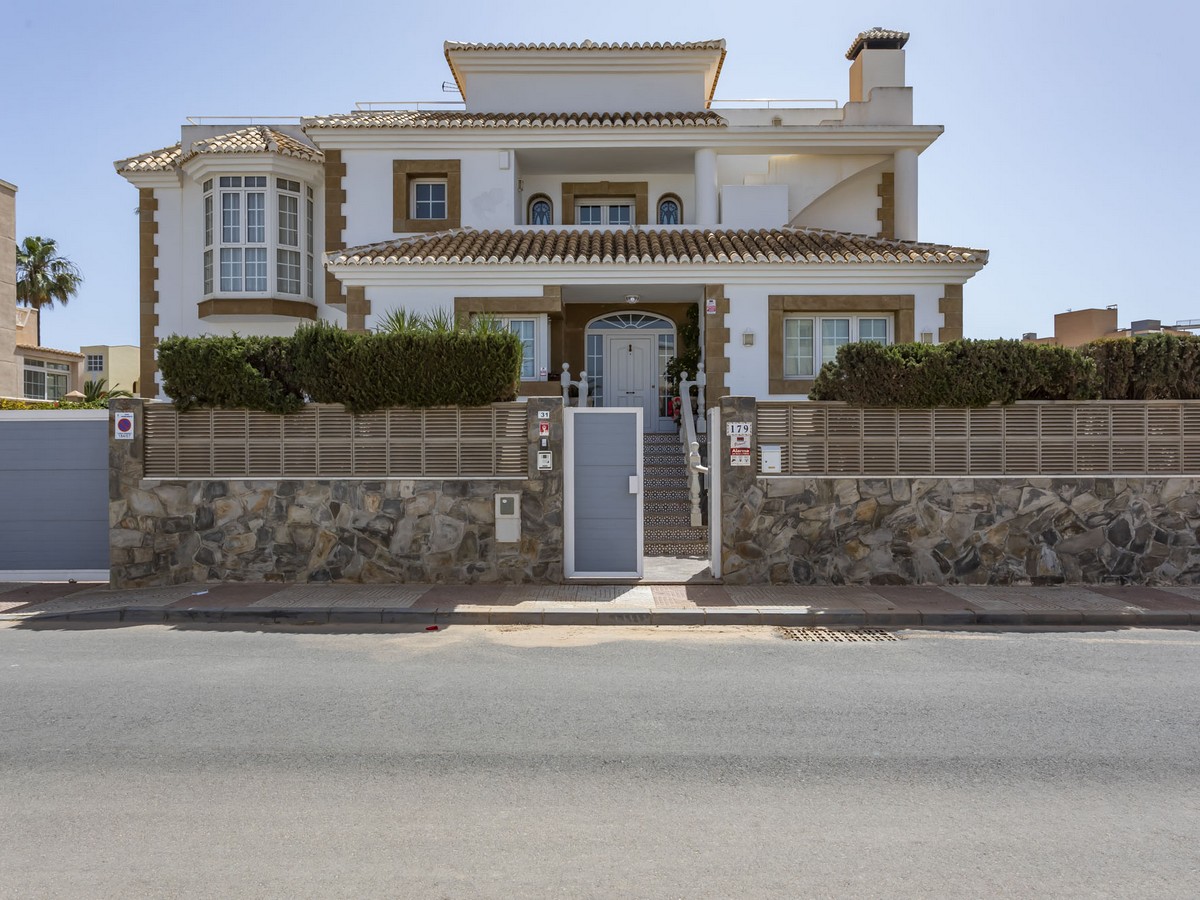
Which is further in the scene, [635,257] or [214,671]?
[635,257]

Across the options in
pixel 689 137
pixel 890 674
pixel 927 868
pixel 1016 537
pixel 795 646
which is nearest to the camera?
pixel 927 868

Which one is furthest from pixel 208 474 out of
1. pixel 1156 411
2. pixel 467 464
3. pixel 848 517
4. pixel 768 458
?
pixel 1156 411

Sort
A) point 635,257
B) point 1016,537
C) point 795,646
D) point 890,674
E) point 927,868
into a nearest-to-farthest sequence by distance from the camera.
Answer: point 927,868
point 890,674
point 795,646
point 1016,537
point 635,257

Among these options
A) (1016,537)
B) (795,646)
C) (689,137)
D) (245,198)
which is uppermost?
(689,137)

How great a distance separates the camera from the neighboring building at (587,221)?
17328 mm

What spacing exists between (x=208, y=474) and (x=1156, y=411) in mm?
12159

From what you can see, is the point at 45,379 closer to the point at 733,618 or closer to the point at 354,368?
the point at 354,368

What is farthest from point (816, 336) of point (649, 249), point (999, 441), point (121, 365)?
Result: point (121, 365)

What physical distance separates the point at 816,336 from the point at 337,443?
10.3 meters

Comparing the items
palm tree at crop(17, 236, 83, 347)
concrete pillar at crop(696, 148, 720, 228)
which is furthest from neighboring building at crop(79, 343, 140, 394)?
concrete pillar at crop(696, 148, 720, 228)

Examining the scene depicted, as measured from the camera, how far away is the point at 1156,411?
11297mm

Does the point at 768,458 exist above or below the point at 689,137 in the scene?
below

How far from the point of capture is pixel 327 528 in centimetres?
1128

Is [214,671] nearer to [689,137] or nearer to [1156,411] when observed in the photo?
[1156,411]
